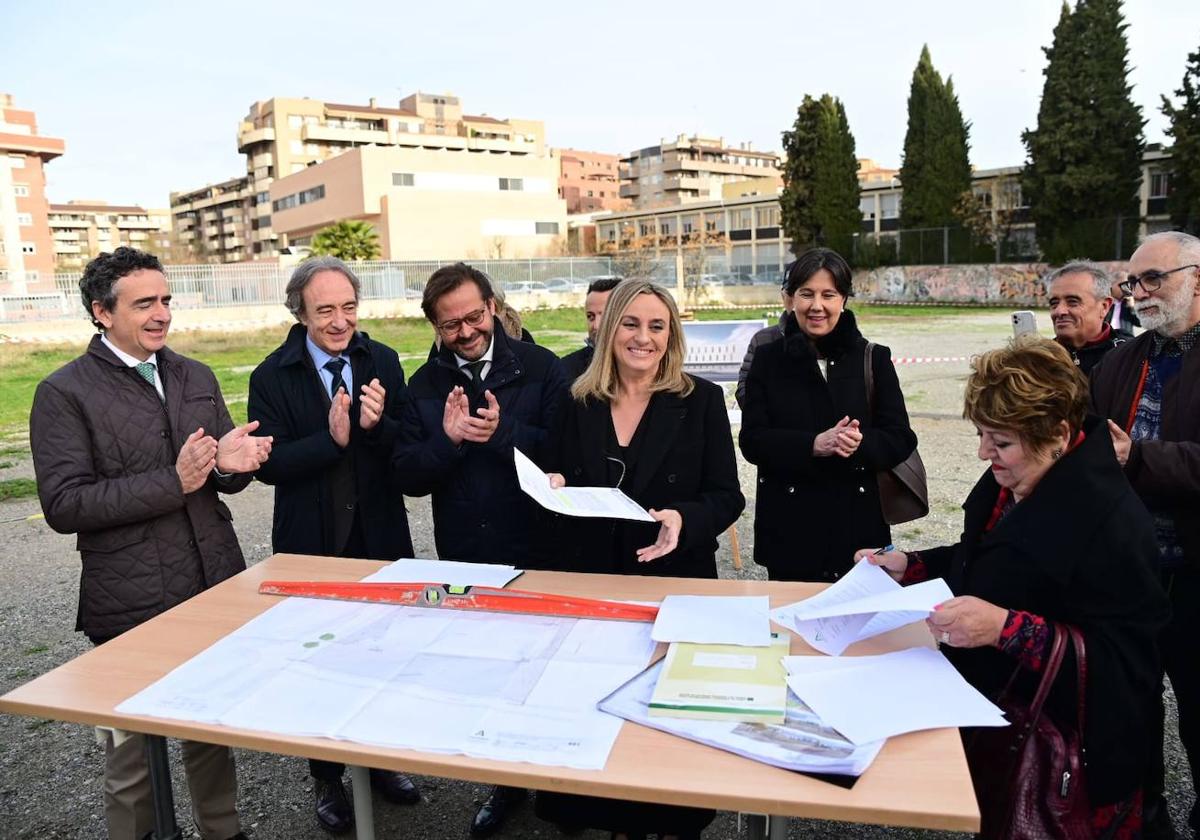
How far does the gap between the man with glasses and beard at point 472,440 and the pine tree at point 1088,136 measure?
31.2 m

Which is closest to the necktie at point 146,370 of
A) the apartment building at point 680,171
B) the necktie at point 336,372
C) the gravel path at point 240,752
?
the necktie at point 336,372

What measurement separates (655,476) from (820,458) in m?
0.82

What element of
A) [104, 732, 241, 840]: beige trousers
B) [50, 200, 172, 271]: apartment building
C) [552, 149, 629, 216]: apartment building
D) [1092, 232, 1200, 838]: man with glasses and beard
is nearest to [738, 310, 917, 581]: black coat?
[1092, 232, 1200, 838]: man with glasses and beard

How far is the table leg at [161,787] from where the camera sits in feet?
7.51

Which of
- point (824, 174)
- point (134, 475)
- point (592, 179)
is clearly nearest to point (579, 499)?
point (134, 475)

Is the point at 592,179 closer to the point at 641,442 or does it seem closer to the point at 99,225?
the point at 99,225

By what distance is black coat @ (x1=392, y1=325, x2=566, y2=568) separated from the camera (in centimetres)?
318

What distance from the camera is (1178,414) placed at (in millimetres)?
2643

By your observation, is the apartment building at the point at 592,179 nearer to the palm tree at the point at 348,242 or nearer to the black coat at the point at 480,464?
the palm tree at the point at 348,242

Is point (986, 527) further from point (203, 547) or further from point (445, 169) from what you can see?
point (445, 169)

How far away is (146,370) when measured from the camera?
2834 millimetres

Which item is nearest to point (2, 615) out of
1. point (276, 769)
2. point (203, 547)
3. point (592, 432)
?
point (276, 769)

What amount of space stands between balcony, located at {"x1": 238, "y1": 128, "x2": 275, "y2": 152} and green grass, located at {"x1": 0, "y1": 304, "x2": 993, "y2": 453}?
5357 centimetres

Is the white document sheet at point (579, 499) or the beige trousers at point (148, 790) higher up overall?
the white document sheet at point (579, 499)
